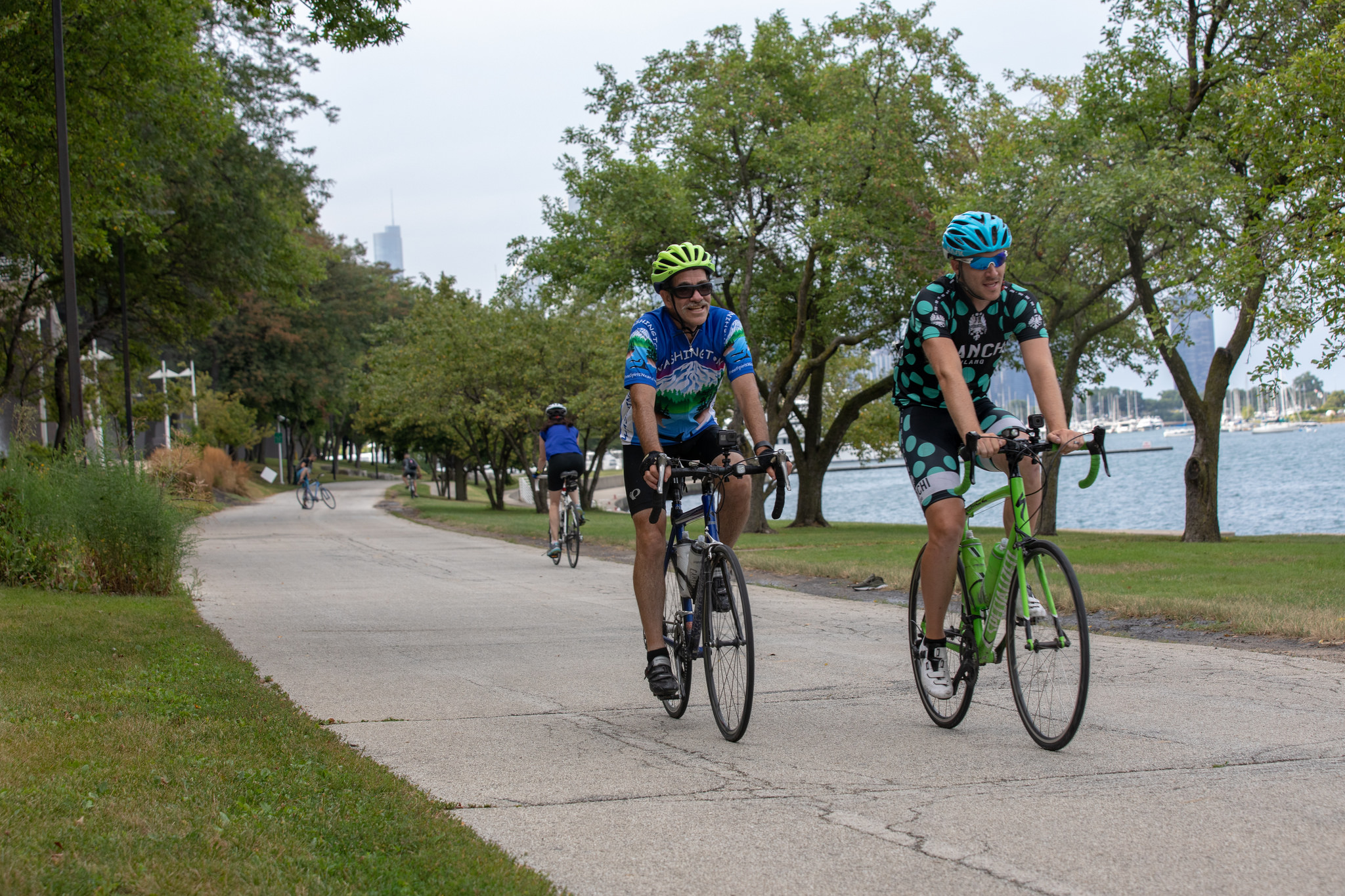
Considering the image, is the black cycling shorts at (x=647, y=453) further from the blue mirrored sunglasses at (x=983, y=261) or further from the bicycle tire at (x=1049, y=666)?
the bicycle tire at (x=1049, y=666)

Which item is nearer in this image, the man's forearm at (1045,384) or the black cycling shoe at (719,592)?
the man's forearm at (1045,384)

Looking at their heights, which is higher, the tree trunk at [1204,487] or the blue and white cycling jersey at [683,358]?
the blue and white cycling jersey at [683,358]

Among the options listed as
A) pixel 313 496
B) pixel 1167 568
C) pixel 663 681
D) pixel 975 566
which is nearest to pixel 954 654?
pixel 975 566

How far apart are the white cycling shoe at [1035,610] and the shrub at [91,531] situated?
8768 millimetres

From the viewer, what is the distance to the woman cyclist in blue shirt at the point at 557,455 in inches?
586

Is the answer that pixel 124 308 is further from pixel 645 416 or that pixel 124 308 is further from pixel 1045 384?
pixel 1045 384

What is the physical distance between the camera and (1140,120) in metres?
20.0

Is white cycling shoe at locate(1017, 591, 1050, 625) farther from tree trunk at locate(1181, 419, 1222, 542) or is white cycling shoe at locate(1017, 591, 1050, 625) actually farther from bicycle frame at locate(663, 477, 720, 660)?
tree trunk at locate(1181, 419, 1222, 542)

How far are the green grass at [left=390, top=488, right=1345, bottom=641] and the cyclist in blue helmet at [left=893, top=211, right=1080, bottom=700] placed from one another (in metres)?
2.13

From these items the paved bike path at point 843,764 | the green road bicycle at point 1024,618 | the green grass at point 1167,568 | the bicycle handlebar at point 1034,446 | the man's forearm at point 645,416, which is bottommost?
the green grass at point 1167,568

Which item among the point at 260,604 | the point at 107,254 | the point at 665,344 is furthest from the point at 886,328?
→ the point at 665,344

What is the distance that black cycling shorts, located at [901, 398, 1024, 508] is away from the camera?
4.82 m

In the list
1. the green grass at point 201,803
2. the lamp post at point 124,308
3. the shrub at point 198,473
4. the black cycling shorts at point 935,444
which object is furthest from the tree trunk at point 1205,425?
the lamp post at point 124,308

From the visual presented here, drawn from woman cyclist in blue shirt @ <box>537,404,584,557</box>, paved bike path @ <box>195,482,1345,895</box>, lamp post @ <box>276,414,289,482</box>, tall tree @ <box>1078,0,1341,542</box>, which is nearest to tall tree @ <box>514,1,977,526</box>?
tall tree @ <box>1078,0,1341,542</box>
